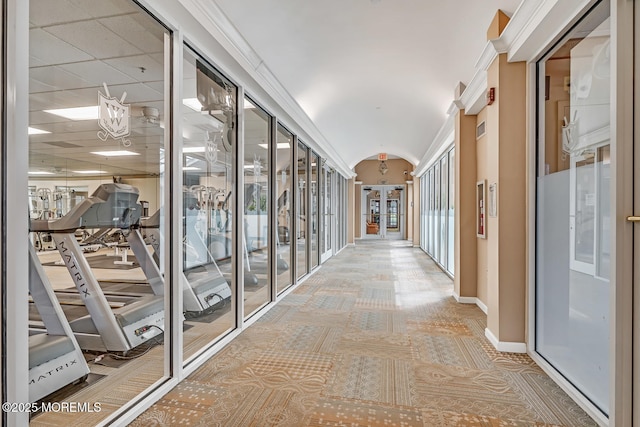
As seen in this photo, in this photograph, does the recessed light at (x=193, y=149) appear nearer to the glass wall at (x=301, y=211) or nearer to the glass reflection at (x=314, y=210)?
the glass wall at (x=301, y=211)

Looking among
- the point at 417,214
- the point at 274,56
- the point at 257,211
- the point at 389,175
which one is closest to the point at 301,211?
the point at 257,211

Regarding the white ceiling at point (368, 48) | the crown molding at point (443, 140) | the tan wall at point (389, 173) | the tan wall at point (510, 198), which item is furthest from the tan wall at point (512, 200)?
Result: the tan wall at point (389, 173)

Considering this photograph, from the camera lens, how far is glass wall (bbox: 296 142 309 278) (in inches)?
246

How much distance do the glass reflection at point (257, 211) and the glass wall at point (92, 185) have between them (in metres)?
1.40

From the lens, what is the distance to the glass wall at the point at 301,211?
6.25 meters

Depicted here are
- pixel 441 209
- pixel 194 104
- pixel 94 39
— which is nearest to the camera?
pixel 94 39

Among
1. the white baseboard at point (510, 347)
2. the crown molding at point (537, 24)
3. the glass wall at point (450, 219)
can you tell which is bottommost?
the white baseboard at point (510, 347)

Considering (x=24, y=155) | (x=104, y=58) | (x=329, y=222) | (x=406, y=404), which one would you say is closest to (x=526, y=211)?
(x=406, y=404)

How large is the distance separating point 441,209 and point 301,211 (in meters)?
3.78

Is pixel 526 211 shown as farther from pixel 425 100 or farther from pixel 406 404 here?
pixel 425 100

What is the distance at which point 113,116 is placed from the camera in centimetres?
220

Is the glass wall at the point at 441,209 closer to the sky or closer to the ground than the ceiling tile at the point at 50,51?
closer to the ground

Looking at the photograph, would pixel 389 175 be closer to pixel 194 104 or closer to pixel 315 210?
pixel 315 210

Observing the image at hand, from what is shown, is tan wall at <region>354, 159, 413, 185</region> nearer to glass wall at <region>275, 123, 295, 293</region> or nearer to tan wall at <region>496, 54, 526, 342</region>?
glass wall at <region>275, 123, 295, 293</region>
